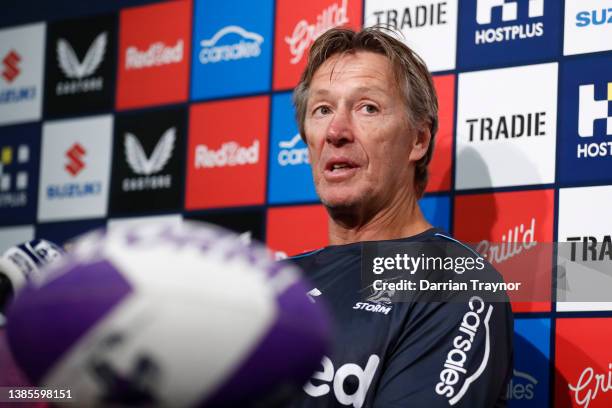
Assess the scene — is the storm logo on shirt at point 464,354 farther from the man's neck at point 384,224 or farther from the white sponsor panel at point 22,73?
the white sponsor panel at point 22,73

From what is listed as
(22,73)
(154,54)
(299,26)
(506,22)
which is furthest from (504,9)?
(22,73)

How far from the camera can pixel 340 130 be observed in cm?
201

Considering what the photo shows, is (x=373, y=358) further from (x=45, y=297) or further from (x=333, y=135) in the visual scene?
(x=45, y=297)

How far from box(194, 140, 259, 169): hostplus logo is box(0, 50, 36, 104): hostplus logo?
64 cm

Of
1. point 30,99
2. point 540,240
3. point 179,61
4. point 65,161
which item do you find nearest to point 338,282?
point 540,240

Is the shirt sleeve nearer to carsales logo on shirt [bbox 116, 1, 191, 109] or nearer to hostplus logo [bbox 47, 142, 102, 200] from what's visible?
carsales logo on shirt [bbox 116, 1, 191, 109]

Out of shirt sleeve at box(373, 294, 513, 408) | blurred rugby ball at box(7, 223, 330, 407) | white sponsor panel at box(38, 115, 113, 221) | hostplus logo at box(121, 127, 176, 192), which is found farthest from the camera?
white sponsor panel at box(38, 115, 113, 221)

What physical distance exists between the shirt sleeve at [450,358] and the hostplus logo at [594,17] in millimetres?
681

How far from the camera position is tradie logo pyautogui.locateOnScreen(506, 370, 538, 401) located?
2.05 meters

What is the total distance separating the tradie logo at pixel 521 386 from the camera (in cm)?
205

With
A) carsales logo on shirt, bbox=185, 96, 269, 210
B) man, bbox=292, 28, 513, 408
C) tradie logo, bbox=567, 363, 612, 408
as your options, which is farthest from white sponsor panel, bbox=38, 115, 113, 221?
tradie logo, bbox=567, 363, 612, 408

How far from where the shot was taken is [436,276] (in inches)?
72.4

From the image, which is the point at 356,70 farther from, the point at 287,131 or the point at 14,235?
the point at 14,235

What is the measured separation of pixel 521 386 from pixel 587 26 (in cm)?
77
